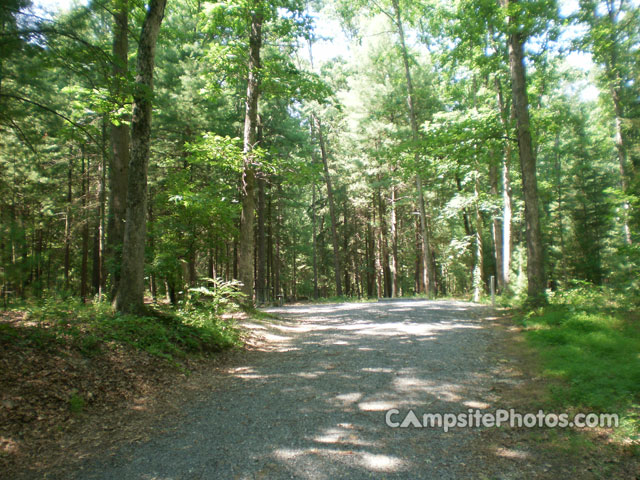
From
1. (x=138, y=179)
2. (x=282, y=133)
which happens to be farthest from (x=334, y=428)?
(x=282, y=133)

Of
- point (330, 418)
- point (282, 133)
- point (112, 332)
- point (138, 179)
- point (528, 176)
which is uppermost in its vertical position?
point (282, 133)

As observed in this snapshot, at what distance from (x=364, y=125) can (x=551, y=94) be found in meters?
14.1

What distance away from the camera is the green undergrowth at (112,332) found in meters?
4.86

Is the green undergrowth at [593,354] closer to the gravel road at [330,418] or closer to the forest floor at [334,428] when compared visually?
the forest floor at [334,428]

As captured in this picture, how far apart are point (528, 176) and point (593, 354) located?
584cm

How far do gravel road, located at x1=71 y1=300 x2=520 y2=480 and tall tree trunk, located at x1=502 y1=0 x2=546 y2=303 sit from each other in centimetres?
298

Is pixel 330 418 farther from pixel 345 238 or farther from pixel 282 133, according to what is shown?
pixel 345 238

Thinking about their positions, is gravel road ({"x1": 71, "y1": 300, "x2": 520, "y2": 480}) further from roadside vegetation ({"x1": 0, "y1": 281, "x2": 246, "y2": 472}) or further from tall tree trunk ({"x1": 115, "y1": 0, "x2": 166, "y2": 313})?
tall tree trunk ({"x1": 115, "y1": 0, "x2": 166, "y2": 313})

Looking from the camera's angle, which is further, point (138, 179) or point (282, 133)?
point (282, 133)

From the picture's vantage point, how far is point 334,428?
11.3ft

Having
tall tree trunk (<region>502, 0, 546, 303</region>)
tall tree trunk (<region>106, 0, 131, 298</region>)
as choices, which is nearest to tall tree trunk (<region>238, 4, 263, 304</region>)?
tall tree trunk (<region>106, 0, 131, 298</region>)

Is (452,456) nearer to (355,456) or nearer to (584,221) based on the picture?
(355,456)

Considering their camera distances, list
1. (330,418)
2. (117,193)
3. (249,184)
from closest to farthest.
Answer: (330,418)
(117,193)
(249,184)

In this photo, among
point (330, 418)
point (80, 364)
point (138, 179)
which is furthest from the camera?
point (138, 179)
